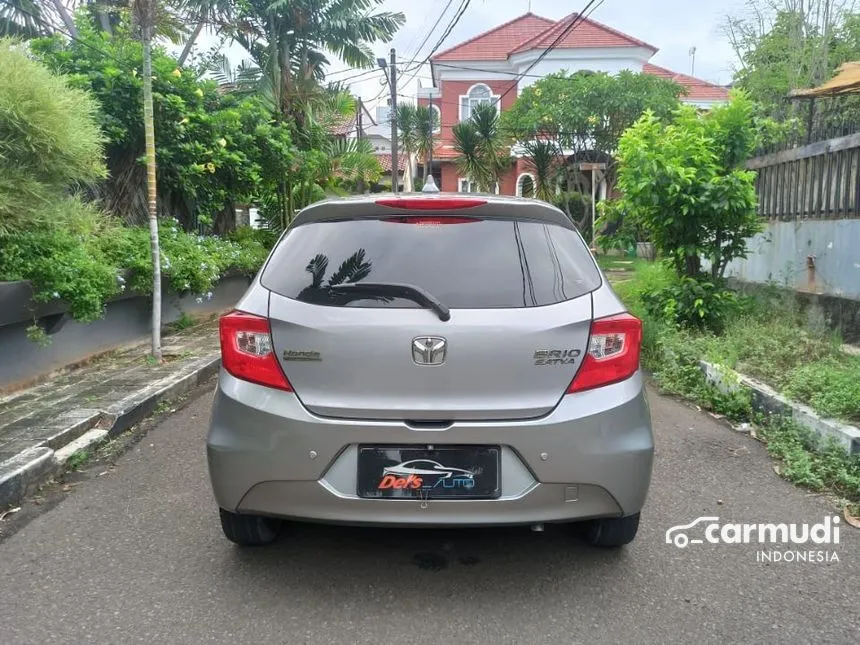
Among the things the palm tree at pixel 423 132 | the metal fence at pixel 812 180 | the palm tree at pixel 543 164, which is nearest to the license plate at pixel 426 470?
the metal fence at pixel 812 180

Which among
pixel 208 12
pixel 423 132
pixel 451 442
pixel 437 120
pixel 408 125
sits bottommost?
pixel 451 442

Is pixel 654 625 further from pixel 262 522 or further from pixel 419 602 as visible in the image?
pixel 262 522

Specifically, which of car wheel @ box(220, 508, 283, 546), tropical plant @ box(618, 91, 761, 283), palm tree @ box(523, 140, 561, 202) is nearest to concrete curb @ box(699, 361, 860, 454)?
tropical plant @ box(618, 91, 761, 283)

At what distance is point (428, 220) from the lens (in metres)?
2.73

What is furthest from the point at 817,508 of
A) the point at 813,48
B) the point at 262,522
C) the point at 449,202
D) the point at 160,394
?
the point at 813,48

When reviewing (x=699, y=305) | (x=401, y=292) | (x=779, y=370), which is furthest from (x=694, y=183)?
(x=401, y=292)

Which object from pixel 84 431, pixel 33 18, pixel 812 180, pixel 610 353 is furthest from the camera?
pixel 33 18

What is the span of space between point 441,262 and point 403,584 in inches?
49.8

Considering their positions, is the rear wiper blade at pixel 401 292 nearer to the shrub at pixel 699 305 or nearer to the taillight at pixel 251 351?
the taillight at pixel 251 351

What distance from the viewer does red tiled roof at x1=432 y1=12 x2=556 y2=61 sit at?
28.4 metres

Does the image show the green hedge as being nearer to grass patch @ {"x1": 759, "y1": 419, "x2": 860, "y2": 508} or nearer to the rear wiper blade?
the rear wiper blade

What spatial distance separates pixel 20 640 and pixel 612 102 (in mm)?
20449

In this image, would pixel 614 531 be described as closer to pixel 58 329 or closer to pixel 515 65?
pixel 58 329

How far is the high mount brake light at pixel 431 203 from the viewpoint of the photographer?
2.73 metres
